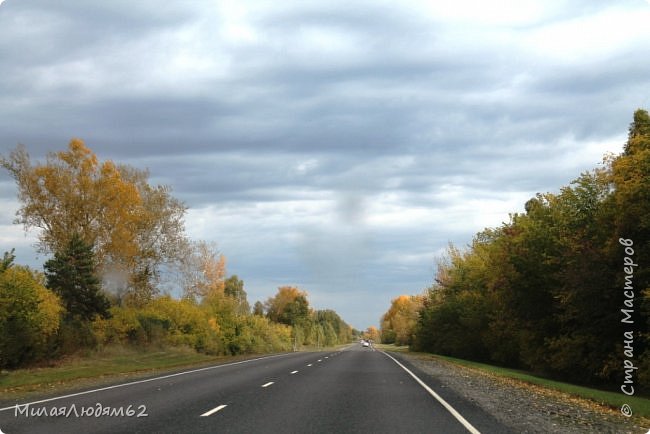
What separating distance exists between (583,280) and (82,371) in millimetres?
23556

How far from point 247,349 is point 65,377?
5171 cm

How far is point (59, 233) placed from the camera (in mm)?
54562

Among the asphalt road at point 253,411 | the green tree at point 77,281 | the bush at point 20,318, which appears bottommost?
the asphalt road at point 253,411

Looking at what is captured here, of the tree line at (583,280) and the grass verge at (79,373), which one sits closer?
the grass verge at (79,373)

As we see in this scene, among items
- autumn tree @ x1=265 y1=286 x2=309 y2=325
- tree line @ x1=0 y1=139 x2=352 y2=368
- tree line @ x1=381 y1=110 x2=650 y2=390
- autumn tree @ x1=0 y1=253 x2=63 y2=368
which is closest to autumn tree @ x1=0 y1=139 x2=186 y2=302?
tree line @ x1=0 y1=139 x2=352 y2=368

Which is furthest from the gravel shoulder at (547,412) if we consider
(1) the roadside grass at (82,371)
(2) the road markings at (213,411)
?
(1) the roadside grass at (82,371)

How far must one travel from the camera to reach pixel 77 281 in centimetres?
4972

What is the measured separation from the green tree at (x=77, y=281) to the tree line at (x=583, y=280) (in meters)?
29.7

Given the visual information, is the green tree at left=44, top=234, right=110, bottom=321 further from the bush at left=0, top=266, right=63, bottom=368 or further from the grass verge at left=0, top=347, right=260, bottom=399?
the bush at left=0, top=266, right=63, bottom=368

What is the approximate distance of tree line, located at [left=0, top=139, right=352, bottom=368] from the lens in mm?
37594

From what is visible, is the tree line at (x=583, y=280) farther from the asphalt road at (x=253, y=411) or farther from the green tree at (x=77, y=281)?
the green tree at (x=77, y=281)

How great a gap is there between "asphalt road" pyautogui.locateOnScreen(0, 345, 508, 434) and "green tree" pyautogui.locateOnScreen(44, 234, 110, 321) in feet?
96.1

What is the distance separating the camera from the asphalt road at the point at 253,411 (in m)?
12.1

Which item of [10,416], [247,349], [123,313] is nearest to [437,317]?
[247,349]
